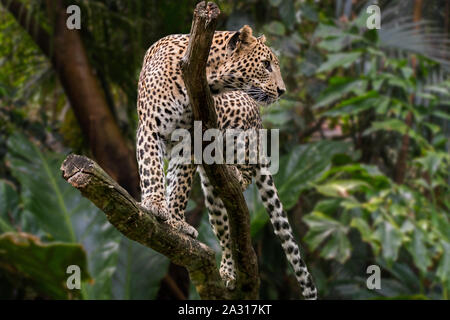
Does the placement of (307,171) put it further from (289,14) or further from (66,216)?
(66,216)

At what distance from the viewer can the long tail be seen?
1.77 meters

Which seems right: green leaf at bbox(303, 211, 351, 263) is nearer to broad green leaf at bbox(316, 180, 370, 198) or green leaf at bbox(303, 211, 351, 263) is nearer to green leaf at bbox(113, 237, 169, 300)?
broad green leaf at bbox(316, 180, 370, 198)

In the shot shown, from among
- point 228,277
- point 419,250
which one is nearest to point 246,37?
point 228,277

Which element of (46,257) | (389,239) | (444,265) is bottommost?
(444,265)

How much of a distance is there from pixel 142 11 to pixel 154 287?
4.90 m

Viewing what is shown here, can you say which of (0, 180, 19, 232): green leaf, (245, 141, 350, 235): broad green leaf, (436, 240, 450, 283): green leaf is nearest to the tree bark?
(245, 141, 350, 235): broad green leaf

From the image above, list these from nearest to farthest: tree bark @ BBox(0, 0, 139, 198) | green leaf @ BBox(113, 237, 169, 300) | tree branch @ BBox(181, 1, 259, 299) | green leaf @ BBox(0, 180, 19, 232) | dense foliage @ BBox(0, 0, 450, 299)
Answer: tree branch @ BBox(181, 1, 259, 299)
tree bark @ BBox(0, 0, 139, 198)
dense foliage @ BBox(0, 0, 450, 299)
green leaf @ BBox(113, 237, 169, 300)
green leaf @ BBox(0, 180, 19, 232)

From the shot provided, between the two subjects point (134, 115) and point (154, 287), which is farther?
point (154, 287)

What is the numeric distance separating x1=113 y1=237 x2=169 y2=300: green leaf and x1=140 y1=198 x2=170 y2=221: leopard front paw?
13.7ft

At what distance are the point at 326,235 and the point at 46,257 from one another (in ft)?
11.1

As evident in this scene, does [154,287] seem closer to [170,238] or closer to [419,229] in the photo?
[419,229]

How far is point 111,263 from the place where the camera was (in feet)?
18.5

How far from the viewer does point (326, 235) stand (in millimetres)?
6809
